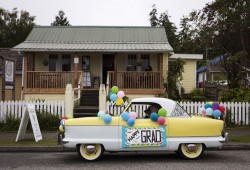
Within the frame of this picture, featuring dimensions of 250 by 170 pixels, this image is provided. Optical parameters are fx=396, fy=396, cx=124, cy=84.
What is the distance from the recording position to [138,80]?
22875mm

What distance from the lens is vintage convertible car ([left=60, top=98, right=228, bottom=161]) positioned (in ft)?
33.3

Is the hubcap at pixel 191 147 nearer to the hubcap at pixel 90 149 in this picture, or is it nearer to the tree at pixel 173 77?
the hubcap at pixel 90 149

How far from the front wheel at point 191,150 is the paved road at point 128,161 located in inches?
6.8

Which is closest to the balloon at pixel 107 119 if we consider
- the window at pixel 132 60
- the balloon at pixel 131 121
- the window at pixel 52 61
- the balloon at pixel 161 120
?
the balloon at pixel 131 121

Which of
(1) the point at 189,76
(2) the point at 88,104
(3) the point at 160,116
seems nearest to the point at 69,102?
(2) the point at 88,104

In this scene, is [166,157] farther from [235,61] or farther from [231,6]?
[231,6]

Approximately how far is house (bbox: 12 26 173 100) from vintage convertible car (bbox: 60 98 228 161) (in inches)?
474

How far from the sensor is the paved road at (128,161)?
30.8 ft

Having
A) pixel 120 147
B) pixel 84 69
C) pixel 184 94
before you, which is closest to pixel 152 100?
pixel 120 147

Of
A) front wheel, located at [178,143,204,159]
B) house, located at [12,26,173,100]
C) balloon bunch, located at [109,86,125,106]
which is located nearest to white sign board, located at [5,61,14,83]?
house, located at [12,26,173,100]

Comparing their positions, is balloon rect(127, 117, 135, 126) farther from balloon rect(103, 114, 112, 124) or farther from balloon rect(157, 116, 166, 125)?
balloon rect(157, 116, 166, 125)

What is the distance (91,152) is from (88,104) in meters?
11.7

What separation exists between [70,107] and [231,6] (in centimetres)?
917

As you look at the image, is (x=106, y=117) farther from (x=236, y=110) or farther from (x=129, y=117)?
(x=236, y=110)
